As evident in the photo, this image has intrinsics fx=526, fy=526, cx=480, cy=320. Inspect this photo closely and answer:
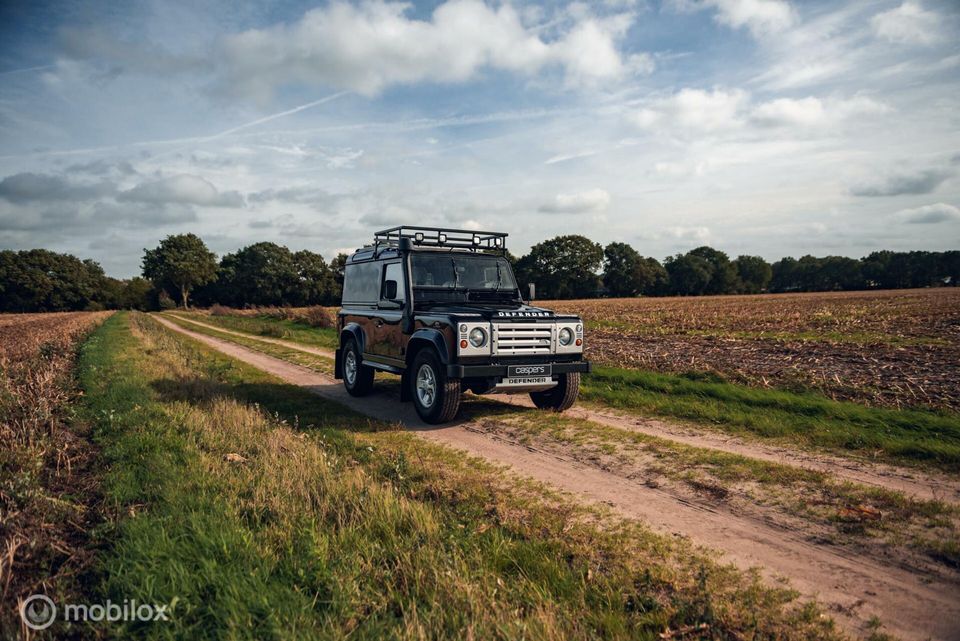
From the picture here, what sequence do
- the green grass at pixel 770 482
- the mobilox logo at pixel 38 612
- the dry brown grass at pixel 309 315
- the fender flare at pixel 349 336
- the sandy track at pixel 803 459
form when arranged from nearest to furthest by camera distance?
1. the mobilox logo at pixel 38 612
2. the green grass at pixel 770 482
3. the sandy track at pixel 803 459
4. the fender flare at pixel 349 336
5. the dry brown grass at pixel 309 315

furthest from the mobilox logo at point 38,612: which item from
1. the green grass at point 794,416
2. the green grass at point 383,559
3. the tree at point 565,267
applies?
the tree at point 565,267

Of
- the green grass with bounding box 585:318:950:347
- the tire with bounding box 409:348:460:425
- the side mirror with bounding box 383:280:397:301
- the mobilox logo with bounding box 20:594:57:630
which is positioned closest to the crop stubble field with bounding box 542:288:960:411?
the green grass with bounding box 585:318:950:347

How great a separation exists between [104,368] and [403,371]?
752 cm

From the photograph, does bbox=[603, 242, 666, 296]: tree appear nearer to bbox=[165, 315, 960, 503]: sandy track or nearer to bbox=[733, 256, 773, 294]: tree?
bbox=[733, 256, 773, 294]: tree

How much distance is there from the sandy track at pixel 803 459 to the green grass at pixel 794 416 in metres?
0.44

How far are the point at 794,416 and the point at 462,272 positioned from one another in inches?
225

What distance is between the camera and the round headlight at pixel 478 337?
24.9 ft

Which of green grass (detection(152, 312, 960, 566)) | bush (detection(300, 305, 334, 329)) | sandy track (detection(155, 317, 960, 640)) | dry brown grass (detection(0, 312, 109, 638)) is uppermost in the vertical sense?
bush (detection(300, 305, 334, 329))

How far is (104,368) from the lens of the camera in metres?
11.6

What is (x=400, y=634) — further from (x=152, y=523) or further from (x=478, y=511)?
(x=152, y=523)

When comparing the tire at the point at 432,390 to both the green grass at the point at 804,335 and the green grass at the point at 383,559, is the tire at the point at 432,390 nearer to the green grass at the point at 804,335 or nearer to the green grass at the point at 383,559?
the green grass at the point at 383,559

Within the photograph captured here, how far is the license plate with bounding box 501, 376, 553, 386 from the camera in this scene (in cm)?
781

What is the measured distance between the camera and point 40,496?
4113 mm

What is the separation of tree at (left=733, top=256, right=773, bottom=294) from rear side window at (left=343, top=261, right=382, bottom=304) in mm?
106722
